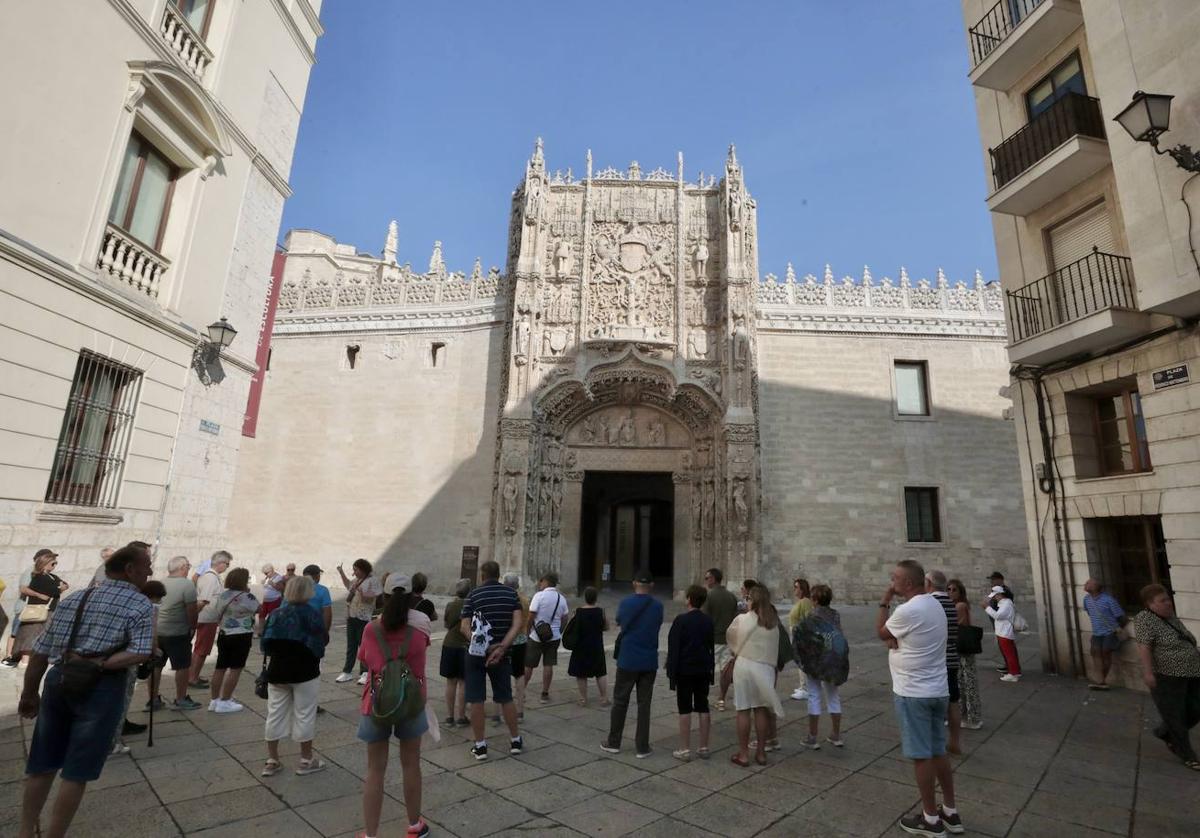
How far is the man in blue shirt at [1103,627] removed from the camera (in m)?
8.55

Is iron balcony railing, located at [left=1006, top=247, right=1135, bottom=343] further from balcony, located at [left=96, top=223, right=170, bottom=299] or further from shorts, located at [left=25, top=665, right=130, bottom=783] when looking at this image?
balcony, located at [left=96, top=223, right=170, bottom=299]

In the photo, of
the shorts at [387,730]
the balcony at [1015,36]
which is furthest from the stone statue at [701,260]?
the shorts at [387,730]

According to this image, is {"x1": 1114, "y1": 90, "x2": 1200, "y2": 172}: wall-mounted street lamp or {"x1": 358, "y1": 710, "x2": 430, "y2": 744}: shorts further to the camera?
{"x1": 1114, "y1": 90, "x2": 1200, "y2": 172}: wall-mounted street lamp

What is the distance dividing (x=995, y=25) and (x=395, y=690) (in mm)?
15059

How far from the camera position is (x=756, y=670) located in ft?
17.9

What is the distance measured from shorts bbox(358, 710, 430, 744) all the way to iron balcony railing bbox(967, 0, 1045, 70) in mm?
13947

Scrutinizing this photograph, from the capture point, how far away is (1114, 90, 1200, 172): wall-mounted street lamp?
7.11 metres

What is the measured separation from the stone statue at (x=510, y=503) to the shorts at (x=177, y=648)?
11.3 m

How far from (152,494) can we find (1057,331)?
1418cm

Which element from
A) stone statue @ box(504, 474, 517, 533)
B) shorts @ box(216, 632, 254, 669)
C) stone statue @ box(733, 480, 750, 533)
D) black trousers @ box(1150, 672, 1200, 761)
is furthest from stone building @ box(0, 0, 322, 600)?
stone statue @ box(733, 480, 750, 533)

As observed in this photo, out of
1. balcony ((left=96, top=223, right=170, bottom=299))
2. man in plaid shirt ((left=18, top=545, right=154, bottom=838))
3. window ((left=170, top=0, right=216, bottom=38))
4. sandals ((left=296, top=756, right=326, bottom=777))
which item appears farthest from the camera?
window ((left=170, top=0, right=216, bottom=38))

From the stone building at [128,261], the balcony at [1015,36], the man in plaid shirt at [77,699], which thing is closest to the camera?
the man in plaid shirt at [77,699]

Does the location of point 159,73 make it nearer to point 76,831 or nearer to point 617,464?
point 76,831

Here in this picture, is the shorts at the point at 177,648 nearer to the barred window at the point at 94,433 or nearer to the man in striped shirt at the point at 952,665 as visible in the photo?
the barred window at the point at 94,433
